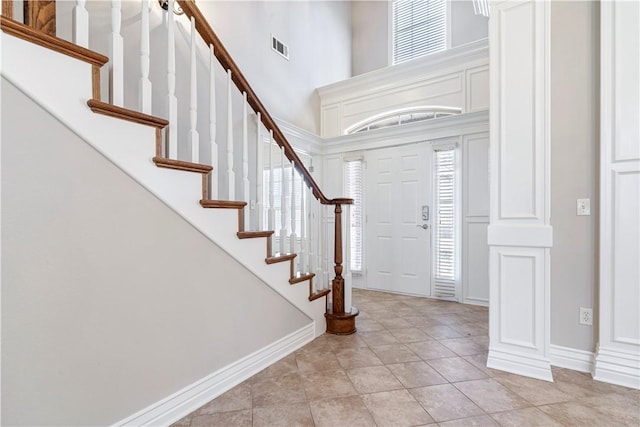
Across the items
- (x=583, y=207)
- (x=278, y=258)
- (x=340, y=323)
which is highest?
(x=583, y=207)

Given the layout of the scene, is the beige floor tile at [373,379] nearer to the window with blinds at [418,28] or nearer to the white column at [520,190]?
the white column at [520,190]

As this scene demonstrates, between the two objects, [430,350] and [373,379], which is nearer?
[373,379]

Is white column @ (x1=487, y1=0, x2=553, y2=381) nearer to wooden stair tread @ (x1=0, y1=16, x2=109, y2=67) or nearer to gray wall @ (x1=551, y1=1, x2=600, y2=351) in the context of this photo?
gray wall @ (x1=551, y1=1, x2=600, y2=351)

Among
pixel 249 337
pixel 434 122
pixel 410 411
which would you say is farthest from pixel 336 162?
pixel 410 411

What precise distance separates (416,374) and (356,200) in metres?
2.83

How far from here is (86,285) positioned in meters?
1.21

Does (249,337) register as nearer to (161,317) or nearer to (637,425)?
(161,317)

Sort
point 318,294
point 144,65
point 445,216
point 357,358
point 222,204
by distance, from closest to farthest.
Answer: point 144,65, point 222,204, point 357,358, point 318,294, point 445,216

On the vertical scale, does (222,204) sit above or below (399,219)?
above

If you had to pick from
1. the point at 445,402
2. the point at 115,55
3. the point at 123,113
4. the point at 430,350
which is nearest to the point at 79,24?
the point at 115,55

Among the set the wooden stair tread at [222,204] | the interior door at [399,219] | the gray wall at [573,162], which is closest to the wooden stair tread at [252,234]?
the wooden stair tread at [222,204]

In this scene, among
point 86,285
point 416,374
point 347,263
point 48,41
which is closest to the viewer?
point 48,41

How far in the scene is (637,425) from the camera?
1.49 meters

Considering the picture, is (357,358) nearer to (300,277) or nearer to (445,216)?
(300,277)
